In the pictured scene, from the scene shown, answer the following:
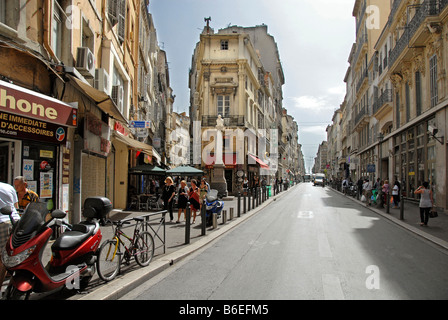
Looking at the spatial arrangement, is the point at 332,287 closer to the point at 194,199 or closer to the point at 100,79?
the point at 194,199

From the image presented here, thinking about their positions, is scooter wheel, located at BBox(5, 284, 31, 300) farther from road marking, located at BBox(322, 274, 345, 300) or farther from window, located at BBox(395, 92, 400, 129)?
window, located at BBox(395, 92, 400, 129)

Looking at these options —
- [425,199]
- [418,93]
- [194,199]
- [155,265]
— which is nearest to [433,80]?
[418,93]

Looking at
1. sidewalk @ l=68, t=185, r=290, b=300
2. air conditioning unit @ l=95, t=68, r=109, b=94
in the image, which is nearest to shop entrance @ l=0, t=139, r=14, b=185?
sidewalk @ l=68, t=185, r=290, b=300

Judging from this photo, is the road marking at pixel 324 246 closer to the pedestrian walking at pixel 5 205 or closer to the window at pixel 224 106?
the pedestrian walking at pixel 5 205

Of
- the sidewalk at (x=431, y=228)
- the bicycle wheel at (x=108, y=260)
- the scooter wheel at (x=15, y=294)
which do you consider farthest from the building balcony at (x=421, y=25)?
the scooter wheel at (x=15, y=294)

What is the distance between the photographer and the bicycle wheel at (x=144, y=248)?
632cm

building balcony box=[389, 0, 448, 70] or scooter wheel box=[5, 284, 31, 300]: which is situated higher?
building balcony box=[389, 0, 448, 70]

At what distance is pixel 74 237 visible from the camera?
4.75m

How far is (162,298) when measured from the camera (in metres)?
4.89

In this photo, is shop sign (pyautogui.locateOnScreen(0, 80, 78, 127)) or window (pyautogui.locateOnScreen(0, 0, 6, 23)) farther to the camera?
window (pyautogui.locateOnScreen(0, 0, 6, 23))

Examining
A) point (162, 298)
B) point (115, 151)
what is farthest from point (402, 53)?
point (162, 298)

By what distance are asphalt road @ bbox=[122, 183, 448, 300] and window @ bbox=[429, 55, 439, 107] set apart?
34.0 ft

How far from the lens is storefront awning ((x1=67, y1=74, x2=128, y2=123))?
29.5ft
